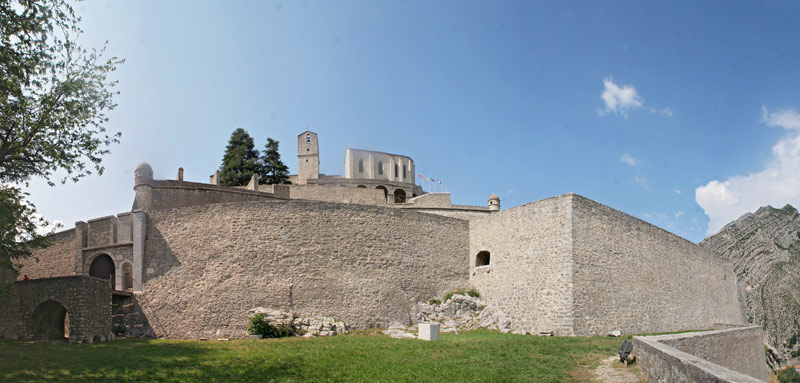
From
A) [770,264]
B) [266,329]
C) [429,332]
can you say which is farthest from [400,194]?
[429,332]

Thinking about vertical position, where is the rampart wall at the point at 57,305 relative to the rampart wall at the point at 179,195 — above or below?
below

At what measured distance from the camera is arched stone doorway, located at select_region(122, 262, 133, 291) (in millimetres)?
22467

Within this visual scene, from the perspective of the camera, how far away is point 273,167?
4791cm

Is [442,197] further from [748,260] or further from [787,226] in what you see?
[787,226]

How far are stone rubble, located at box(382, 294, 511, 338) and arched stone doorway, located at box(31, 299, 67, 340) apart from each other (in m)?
12.2

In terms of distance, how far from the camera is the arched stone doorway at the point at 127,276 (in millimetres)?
22467

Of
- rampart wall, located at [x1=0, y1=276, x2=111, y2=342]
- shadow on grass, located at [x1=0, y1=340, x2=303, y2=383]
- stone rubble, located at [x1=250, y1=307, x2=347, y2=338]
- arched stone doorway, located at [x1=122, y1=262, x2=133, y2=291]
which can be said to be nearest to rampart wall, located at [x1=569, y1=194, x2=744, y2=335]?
stone rubble, located at [x1=250, y1=307, x2=347, y2=338]

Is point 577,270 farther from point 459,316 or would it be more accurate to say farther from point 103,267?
point 103,267

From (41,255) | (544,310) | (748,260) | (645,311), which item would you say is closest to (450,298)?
(544,310)

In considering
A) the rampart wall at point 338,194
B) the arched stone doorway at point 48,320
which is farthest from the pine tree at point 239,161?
the arched stone doorway at point 48,320

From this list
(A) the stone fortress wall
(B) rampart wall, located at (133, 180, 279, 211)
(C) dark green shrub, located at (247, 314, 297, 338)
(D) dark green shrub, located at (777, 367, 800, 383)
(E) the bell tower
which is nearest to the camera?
(C) dark green shrub, located at (247, 314, 297, 338)

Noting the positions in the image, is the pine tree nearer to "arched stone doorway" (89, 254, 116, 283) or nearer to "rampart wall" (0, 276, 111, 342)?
"arched stone doorway" (89, 254, 116, 283)

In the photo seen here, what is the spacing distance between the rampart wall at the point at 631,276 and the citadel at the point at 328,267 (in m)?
0.08

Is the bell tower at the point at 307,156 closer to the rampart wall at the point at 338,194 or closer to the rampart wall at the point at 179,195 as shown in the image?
the rampart wall at the point at 338,194
